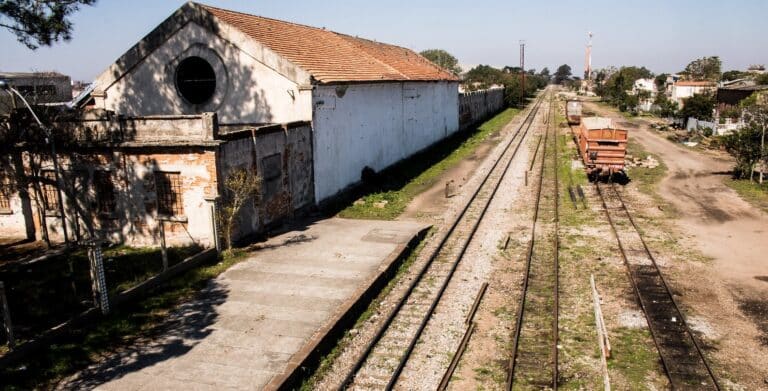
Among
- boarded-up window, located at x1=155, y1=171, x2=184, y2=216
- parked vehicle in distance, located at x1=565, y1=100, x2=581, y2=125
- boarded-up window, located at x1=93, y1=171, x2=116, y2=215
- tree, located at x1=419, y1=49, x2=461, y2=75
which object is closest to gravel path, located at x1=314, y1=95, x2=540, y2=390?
boarded-up window, located at x1=155, y1=171, x2=184, y2=216

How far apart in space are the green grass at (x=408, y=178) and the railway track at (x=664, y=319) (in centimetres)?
763

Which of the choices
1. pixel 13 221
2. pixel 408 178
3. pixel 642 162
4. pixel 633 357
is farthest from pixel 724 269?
pixel 13 221

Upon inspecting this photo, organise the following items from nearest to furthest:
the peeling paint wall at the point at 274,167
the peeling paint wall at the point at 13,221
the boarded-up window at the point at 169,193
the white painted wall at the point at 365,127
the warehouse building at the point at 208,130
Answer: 1. the warehouse building at the point at 208,130
2. the boarded-up window at the point at 169,193
3. the peeling paint wall at the point at 274,167
4. the peeling paint wall at the point at 13,221
5. the white painted wall at the point at 365,127

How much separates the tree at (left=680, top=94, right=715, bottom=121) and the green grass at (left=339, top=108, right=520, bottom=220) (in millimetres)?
17850

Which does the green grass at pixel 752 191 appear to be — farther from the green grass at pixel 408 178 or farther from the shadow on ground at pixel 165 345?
the shadow on ground at pixel 165 345

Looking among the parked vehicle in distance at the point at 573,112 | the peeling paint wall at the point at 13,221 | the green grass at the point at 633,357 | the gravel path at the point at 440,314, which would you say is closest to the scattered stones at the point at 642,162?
the gravel path at the point at 440,314

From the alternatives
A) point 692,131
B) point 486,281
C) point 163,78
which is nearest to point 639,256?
point 486,281

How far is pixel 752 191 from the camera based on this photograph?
73.7 ft

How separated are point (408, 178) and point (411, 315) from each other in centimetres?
1514

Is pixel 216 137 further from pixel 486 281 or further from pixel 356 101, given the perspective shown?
pixel 356 101

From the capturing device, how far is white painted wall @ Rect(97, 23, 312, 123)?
18391mm

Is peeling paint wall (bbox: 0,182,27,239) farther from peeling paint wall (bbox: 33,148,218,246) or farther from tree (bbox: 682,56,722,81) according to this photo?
tree (bbox: 682,56,722,81)

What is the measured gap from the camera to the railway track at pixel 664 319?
8.79m

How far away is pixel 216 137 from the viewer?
559 inches
